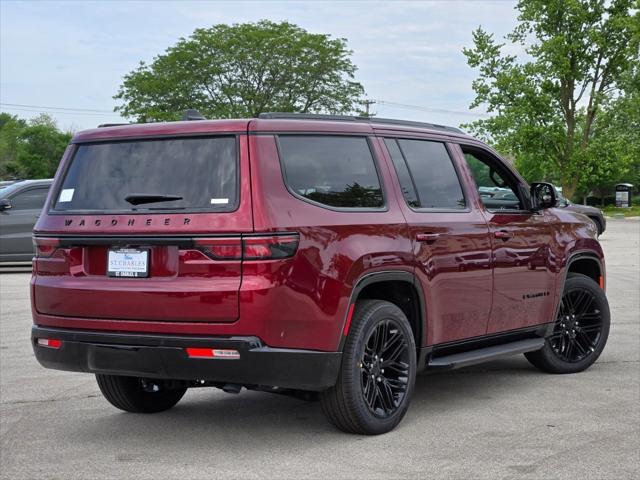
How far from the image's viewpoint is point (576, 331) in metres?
7.96

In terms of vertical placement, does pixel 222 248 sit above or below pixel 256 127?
below

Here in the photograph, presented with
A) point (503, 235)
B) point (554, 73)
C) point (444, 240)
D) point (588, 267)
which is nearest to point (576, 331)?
point (588, 267)

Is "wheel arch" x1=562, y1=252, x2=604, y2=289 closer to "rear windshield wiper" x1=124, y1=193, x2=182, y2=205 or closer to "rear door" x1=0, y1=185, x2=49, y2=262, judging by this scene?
"rear windshield wiper" x1=124, y1=193, x2=182, y2=205

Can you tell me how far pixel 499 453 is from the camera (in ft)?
17.4

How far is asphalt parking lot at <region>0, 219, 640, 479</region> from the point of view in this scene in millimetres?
5066

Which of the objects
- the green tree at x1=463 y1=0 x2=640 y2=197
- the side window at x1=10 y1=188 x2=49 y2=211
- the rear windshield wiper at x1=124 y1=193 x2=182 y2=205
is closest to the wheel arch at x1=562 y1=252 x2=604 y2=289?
the rear windshield wiper at x1=124 y1=193 x2=182 y2=205

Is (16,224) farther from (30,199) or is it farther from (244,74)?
(244,74)

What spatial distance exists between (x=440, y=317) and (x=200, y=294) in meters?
1.81

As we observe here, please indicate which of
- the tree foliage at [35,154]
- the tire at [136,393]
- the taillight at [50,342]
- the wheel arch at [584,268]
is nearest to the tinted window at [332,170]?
the taillight at [50,342]

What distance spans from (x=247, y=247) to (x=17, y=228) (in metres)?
13.9

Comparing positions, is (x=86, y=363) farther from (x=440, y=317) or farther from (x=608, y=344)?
(x=608, y=344)

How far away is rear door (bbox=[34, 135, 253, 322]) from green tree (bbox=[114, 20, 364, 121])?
200 ft

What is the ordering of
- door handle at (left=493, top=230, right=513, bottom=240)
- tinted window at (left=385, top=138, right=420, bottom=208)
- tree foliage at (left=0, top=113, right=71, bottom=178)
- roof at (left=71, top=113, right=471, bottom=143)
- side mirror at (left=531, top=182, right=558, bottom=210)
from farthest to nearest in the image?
tree foliage at (left=0, top=113, right=71, bottom=178) < side mirror at (left=531, top=182, right=558, bottom=210) < door handle at (left=493, top=230, right=513, bottom=240) < tinted window at (left=385, top=138, right=420, bottom=208) < roof at (left=71, top=113, right=471, bottom=143)

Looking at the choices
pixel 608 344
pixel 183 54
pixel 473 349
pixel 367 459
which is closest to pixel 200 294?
pixel 367 459
